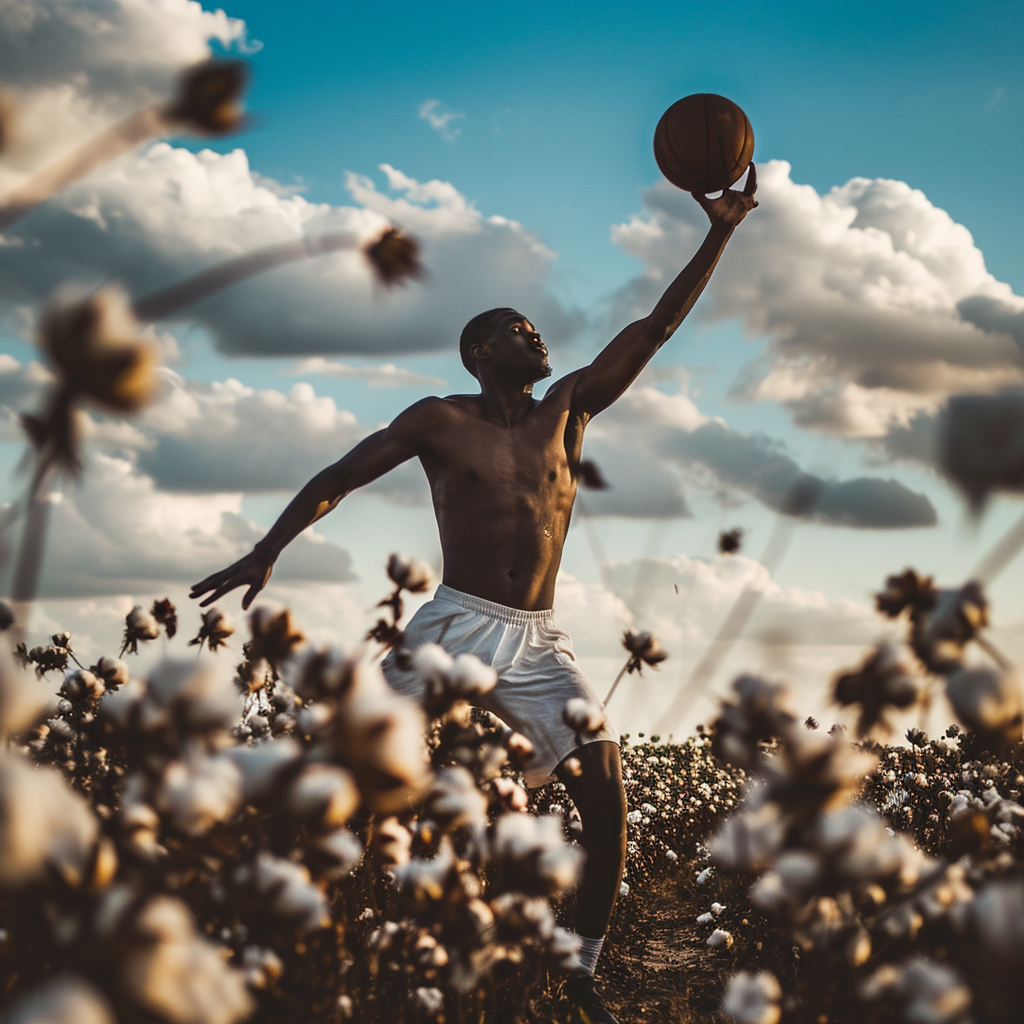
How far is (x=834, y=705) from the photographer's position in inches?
66.6

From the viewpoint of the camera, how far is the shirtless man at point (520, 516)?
3451mm

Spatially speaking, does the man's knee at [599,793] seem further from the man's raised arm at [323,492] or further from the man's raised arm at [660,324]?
the man's raised arm at [660,324]

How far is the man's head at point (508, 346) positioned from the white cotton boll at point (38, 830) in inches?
139

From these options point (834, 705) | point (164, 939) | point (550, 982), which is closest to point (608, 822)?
point (550, 982)

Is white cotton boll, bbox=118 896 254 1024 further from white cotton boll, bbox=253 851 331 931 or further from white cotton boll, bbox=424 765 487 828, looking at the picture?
white cotton boll, bbox=424 765 487 828

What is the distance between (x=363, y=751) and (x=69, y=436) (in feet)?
1.90

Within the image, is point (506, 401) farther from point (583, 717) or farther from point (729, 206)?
point (583, 717)

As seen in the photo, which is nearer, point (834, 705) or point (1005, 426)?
point (1005, 426)

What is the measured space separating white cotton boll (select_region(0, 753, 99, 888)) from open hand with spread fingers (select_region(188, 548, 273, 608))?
217 centimetres

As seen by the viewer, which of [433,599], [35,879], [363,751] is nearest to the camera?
[35,879]

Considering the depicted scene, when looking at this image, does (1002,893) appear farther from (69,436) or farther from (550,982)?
(550,982)

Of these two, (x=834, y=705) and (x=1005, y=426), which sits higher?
(x=1005, y=426)

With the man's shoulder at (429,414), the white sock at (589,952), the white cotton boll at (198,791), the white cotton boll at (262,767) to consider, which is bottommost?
the white sock at (589,952)

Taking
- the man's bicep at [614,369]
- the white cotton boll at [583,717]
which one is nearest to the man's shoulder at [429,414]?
the man's bicep at [614,369]
